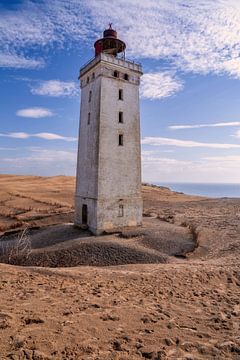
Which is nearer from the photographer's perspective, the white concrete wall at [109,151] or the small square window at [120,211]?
the white concrete wall at [109,151]

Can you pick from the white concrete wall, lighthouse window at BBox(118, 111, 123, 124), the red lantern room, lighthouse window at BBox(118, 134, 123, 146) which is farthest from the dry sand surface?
the red lantern room

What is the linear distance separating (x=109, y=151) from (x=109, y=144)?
46cm

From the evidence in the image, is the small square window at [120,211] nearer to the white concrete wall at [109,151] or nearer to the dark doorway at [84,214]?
the white concrete wall at [109,151]

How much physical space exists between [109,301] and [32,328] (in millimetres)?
2441

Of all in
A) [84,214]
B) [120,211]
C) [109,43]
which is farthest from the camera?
[109,43]

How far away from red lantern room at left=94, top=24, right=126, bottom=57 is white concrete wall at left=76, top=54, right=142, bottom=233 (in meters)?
1.81

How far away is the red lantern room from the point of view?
21105mm

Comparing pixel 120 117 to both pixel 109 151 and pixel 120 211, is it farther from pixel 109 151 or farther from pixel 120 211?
pixel 120 211

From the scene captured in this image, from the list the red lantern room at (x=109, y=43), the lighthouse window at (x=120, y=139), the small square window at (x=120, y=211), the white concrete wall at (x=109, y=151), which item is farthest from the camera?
the red lantern room at (x=109, y=43)

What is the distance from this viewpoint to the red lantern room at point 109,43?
2110cm

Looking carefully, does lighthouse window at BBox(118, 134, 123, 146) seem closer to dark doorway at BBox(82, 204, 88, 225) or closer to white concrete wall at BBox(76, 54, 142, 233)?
white concrete wall at BBox(76, 54, 142, 233)

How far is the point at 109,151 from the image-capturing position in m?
19.0

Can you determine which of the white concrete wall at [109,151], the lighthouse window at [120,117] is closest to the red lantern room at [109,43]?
the white concrete wall at [109,151]

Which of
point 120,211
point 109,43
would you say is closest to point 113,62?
point 109,43
